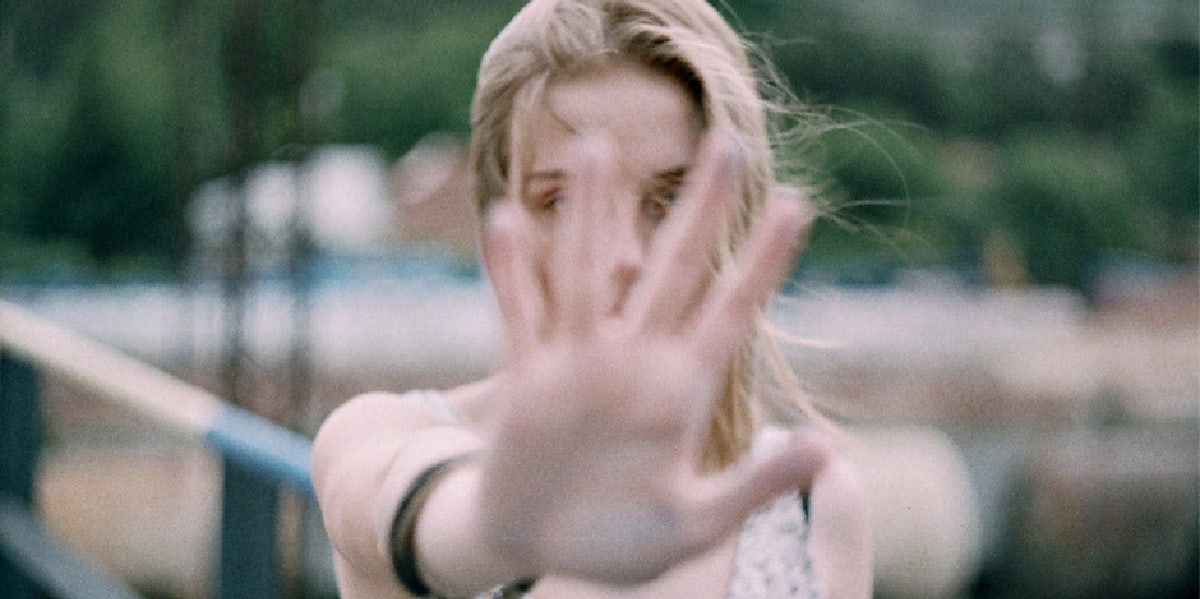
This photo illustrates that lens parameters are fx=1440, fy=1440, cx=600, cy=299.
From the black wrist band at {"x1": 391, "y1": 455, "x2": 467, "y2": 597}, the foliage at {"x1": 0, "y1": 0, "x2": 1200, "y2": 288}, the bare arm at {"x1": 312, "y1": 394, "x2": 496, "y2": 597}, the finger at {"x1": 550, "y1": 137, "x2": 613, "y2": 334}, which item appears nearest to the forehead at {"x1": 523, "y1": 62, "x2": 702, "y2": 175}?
the bare arm at {"x1": 312, "y1": 394, "x2": 496, "y2": 597}

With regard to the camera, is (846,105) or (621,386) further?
(846,105)

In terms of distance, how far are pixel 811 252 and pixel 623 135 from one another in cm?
2053

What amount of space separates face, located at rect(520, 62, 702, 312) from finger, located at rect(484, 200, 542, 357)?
348 millimetres

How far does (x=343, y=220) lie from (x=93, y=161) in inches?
132

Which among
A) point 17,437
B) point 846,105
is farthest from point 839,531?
point 846,105

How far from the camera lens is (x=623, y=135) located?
946mm

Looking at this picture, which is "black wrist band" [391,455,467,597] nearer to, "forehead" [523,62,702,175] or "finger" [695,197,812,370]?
"finger" [695,197,812,370]

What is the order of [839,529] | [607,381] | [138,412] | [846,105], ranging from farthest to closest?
[846,105]
[138,412]
[839,529]
[607,381]

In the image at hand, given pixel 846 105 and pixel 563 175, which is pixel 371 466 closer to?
pixel 563 175

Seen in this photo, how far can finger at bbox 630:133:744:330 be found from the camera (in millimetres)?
528

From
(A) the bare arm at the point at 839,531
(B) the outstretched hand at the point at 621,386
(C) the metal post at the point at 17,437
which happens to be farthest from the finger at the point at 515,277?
(C) the metal post at the point at 17,437

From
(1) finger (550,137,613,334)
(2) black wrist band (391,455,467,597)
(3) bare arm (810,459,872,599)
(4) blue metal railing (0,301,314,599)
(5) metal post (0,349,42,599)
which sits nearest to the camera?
(1) finger (550,137,613,334)

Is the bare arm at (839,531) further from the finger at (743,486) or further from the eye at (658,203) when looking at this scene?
the finger at (743,486)

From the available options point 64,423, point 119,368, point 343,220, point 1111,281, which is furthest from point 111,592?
point 1111,281
